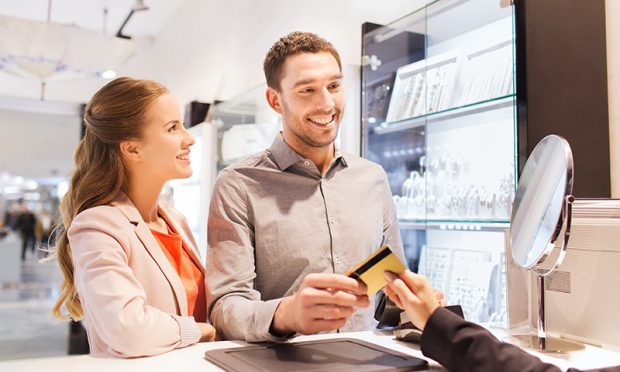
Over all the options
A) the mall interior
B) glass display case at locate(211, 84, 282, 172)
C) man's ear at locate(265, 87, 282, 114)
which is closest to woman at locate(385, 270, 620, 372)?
the mall interior

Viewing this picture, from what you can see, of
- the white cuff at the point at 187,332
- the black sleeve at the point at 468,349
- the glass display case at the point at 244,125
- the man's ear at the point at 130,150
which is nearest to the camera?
the black sleeve at the point at 468,349

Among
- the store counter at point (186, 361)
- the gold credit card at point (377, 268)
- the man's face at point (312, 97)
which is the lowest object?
the store counter at point (186, 361)

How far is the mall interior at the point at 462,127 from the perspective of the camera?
153 centimetres

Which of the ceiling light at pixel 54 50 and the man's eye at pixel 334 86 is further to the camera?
the ceiling light at pixel 54 50

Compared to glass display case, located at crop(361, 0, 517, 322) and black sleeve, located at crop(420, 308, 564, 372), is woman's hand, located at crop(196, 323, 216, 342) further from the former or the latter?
glass display case, located at crop(361, 0, 517, 322)

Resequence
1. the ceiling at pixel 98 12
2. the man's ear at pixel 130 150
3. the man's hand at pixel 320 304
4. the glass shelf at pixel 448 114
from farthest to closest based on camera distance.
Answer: the ceiling at pixel 98 12 < the glass shelf at pixel 448 114 < the man's ear at pixel 130 150 < the man's hand at pixel 320 304

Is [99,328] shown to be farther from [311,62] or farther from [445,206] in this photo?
[445,206]

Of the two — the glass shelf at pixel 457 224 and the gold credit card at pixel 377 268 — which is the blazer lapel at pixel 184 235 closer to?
the gold credit card at pixel 377 268

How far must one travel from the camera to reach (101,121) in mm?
1786

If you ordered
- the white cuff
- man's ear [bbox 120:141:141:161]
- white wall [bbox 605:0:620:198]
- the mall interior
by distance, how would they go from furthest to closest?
white wall [bbox 605:0:620:198] < man's ear [bbox 120:141:141:161] < the mall interior < the white cuff

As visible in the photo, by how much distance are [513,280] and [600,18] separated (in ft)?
3.69

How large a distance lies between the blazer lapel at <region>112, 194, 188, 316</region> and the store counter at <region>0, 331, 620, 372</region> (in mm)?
268

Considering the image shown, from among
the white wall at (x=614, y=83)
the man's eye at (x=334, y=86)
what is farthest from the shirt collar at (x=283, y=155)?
the white wall at (x=614, y=83)

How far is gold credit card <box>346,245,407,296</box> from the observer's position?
45.7 inches
